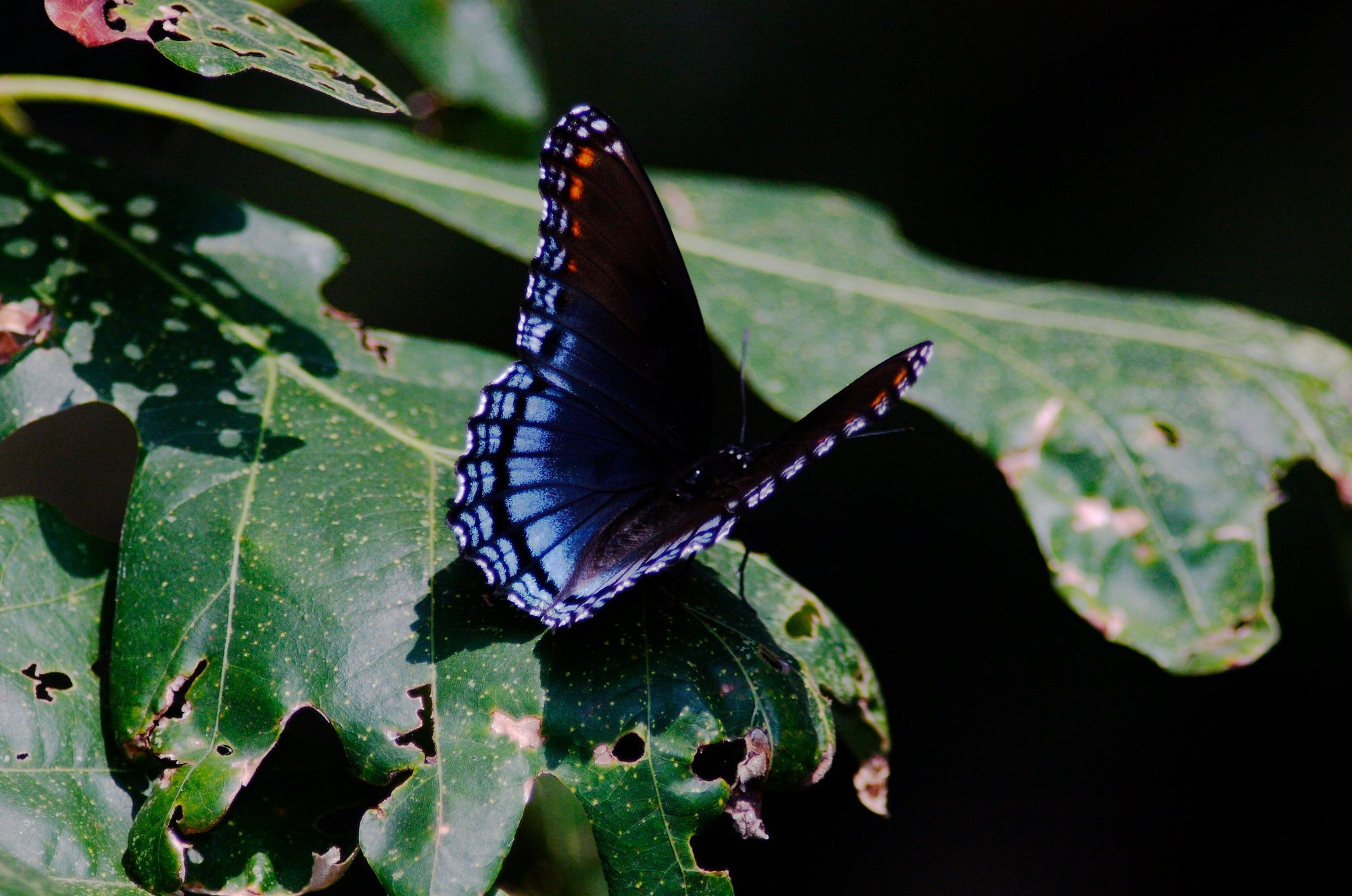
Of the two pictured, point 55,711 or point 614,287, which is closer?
point 55,711

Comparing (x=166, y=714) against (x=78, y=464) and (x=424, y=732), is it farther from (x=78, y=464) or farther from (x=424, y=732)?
(x=78, y=464)

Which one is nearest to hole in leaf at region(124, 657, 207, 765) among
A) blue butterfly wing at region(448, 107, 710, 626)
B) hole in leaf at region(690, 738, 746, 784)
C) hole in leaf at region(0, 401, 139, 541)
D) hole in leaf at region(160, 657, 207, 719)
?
hole in leaf at region(160, 657, 207, 719)

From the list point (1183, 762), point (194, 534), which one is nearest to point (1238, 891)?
point (1183, 762)

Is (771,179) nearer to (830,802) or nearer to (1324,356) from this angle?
(830,802)

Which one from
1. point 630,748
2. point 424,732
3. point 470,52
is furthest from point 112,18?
point 470,52

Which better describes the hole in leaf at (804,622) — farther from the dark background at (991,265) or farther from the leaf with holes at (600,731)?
the dark background at (991,265)
